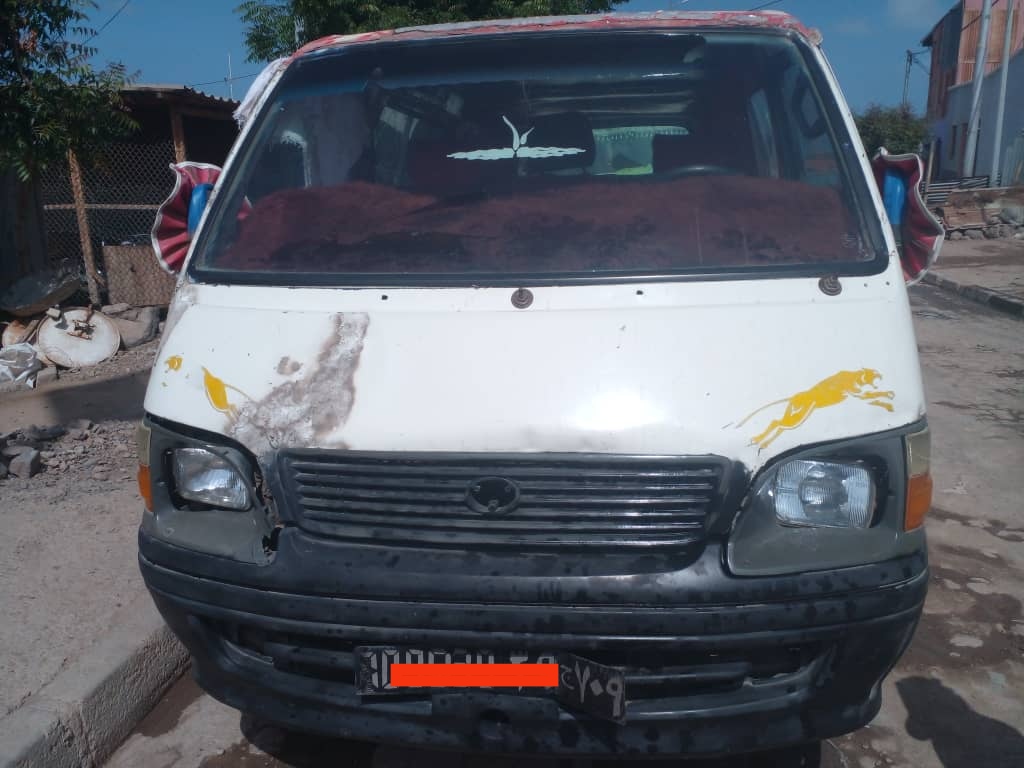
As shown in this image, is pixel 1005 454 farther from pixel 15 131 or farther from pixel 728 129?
pixel 15 131

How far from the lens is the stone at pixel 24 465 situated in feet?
15.8

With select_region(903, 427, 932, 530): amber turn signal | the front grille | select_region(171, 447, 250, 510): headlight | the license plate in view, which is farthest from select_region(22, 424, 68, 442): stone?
select_region(903, 427, 932, 530): amber turn signal

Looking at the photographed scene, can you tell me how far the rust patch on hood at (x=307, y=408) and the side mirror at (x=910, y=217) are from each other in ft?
5.72

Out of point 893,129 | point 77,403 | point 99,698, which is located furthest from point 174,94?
point 893,129

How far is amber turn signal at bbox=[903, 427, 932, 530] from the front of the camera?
84.3 inches

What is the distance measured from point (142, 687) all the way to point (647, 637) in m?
2.00

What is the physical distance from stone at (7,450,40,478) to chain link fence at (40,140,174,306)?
4.43 meters

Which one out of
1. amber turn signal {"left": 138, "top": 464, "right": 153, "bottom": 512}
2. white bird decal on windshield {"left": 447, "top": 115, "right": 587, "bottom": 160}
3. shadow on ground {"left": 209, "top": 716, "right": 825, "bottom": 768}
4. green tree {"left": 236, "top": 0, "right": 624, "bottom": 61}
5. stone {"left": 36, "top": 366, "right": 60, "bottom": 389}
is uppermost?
green tree {"left": 236, "top": 0, "right": 624, "bottom": 61}

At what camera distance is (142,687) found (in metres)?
3.11

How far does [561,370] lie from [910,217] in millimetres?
1419

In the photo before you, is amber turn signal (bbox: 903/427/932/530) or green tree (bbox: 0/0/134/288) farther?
green tree (bbox: 0/0/134/288)

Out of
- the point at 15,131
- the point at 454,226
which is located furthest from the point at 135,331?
the point at 454,226

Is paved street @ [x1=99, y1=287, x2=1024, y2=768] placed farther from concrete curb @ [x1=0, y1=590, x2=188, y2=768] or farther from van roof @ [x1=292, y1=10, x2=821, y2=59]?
van roof @ [x1=292, y1=10, x2=821, y2=59]

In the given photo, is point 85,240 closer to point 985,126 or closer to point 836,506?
point 836,506
